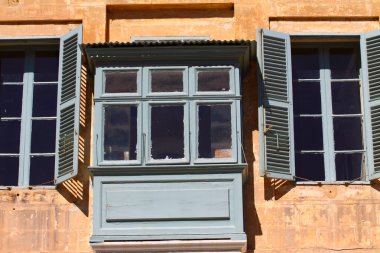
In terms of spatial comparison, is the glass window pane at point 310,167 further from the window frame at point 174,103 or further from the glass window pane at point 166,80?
the glass window pane at point 166,80

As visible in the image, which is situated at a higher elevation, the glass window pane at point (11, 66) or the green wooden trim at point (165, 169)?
the glass window pane at point (11, 66)

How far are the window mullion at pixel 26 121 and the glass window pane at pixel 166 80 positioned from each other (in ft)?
6.37

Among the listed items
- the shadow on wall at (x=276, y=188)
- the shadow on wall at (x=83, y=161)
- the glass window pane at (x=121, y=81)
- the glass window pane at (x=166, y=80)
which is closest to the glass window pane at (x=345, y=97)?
the shadow on wall at (x=276, y=188)

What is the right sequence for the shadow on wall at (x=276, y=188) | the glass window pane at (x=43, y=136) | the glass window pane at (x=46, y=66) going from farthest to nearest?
1. the glass window pane at (x=46, y=66)
2. the glass window pane at (x=43, y=136)
3. the shadow on wall at (x=276, y=188)

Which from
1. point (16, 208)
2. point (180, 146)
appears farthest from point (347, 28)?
point (16, 208)

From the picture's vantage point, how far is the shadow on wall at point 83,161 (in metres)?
15.1

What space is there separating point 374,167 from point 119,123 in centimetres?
365

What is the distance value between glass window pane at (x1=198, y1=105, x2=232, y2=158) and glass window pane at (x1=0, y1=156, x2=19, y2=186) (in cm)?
278

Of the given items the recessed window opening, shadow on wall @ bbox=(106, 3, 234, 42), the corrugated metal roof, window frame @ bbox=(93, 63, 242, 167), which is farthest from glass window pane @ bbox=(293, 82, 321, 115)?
shadow on wall @ bbox=(106, 3, 234, 42)

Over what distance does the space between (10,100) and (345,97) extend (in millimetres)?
4995

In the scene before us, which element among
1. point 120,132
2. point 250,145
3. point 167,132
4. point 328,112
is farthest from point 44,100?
point 328,112

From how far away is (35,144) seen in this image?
618 inches

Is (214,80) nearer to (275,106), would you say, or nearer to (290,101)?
(275,106)

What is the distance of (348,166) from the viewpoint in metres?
15.6
